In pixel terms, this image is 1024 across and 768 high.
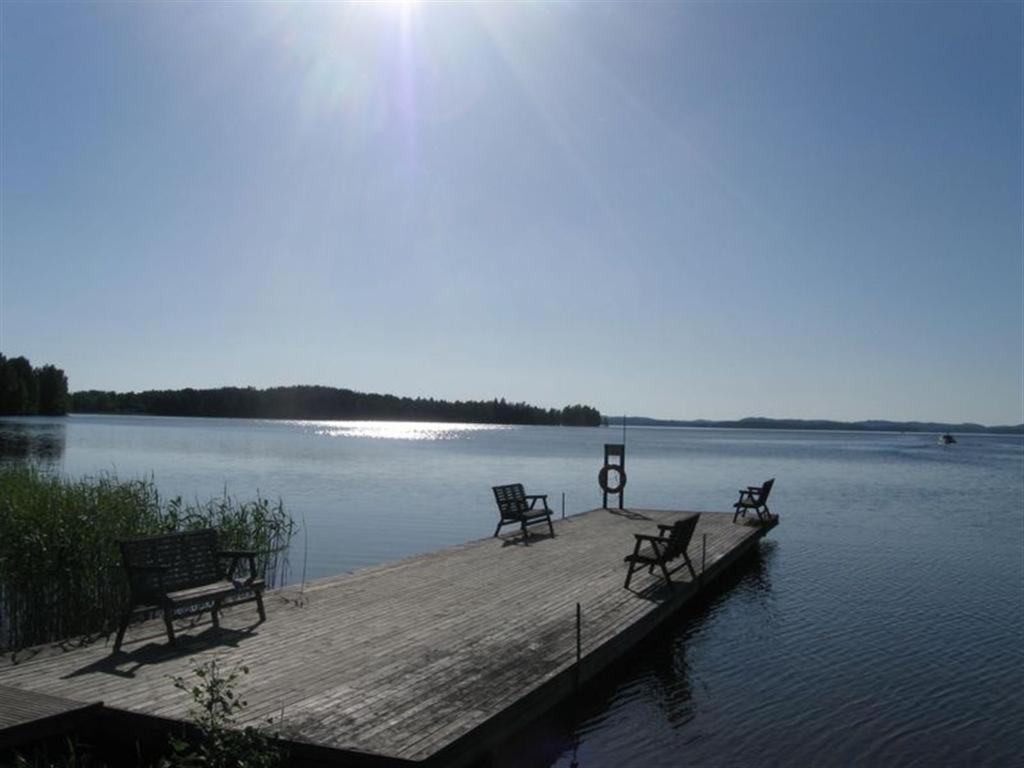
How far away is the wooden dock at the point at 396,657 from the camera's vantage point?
5.37 metres

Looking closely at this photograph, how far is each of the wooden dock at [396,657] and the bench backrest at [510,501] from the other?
3223mm

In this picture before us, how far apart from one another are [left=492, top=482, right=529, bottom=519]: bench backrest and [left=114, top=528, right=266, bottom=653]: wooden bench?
24.5 feet

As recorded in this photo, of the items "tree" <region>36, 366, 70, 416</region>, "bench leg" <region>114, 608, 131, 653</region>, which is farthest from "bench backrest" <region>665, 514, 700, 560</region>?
"tree" <region>36, 366, 70, 416</region>

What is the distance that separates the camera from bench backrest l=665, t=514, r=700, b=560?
10.9 m

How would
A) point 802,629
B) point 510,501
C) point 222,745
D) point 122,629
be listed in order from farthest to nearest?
1. point 510,501
2. point 802,629
3. point 122,629
4. point 222,745

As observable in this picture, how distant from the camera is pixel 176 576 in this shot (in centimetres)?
724

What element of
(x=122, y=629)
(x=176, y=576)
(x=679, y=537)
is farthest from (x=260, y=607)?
(x=679, y=537)

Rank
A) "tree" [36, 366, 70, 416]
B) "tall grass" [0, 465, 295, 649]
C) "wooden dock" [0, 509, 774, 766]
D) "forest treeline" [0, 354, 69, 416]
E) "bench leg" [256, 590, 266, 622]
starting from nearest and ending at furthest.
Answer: "wooden dock" [0, 509, 774, 766], "bench leg" [256, 590, 266, 622], "tall grass" [0, 465, 295, 649], "forest treeline" [0, 354, 69, 416], "tree" [36, 366, 70, 416]

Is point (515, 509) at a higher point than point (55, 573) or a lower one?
higher

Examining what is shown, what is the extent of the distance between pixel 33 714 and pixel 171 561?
220cm

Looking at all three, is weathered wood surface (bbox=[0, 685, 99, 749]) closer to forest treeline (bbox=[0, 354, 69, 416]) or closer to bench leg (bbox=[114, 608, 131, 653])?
bench leg (bbox=[114, 608, 131, 653])

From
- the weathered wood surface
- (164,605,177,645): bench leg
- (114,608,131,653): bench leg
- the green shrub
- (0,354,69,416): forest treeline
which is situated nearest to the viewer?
the green shrub

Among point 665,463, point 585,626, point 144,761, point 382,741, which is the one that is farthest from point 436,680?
point 665,463

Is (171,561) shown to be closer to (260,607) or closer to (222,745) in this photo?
(260,607)
